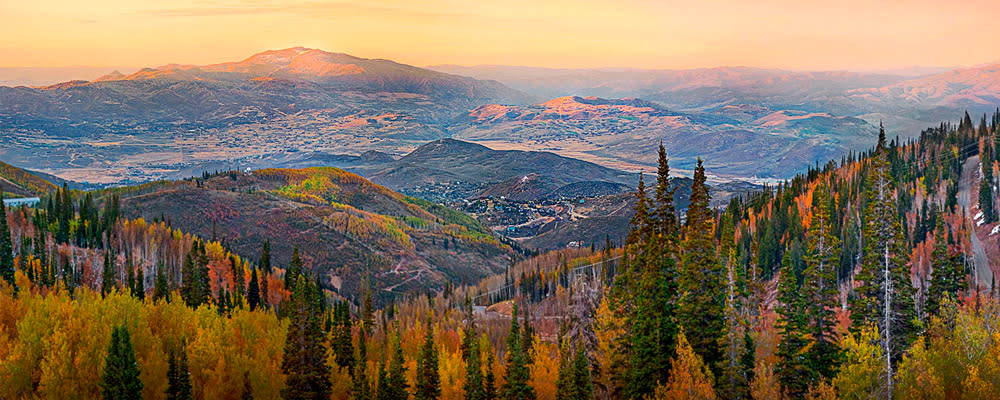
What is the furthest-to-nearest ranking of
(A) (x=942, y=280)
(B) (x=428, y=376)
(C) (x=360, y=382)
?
(A) (x=942, y=280) < (B) (x=428, y=376) < (C) (x=360, y=382)

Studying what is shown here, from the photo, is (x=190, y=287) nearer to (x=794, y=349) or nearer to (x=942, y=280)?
(x=794, y=349)

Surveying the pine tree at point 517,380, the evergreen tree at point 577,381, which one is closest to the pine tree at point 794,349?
the evergreen tree at point 577,381

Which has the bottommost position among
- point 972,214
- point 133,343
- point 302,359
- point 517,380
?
point 517,380

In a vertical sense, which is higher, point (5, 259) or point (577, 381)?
point (5, 259)

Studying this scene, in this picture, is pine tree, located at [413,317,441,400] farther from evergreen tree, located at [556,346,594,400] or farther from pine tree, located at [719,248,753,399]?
pine tree, located at [719,248,753,399]

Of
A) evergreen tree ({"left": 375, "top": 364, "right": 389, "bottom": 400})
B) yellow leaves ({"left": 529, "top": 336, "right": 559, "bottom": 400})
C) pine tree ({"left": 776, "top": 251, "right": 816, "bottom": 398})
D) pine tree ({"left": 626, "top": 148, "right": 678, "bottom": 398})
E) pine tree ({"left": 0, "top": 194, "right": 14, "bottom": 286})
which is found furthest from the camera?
pine tree ({"left": 0, "top": 194, "right": 14, "bottom": 286})

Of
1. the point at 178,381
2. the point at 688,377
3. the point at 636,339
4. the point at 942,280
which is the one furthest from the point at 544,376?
the point at 942,280

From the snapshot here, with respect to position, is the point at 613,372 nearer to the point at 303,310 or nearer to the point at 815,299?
the point at 815,299

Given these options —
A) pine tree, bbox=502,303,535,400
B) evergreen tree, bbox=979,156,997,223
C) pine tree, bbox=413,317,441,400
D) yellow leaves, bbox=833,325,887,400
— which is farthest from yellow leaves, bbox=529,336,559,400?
evergreen tree, bbox=979,156,997,223
